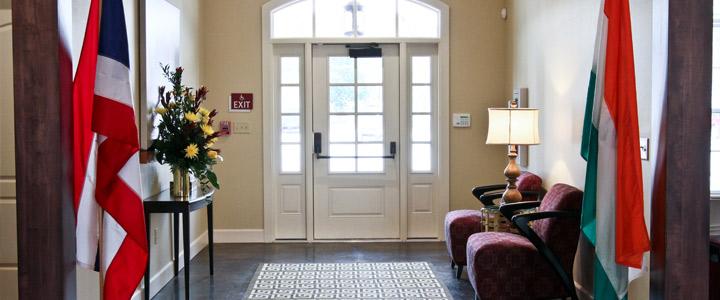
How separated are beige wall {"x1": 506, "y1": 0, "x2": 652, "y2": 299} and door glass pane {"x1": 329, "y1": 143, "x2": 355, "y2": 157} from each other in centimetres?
181

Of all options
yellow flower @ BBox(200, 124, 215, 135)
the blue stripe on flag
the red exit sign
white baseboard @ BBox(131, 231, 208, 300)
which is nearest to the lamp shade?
yellow flower @ BBox(200, 124, 215, 135)

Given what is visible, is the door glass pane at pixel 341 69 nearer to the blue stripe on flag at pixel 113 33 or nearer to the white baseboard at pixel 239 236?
the white baseboard at pixel 239 236

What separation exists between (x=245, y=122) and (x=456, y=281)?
2727mm

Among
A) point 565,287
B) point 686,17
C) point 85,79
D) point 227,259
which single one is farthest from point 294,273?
point 686,17

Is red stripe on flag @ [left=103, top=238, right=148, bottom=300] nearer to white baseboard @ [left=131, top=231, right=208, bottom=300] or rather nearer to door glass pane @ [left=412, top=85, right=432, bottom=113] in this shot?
white baseboard @ [left=131, top=231, right=208, bottom=300]

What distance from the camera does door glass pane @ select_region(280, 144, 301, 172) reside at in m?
6.85

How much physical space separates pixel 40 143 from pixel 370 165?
4456 millimetres

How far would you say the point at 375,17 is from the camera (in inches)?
267

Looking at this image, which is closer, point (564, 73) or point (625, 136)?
point (625, 136)

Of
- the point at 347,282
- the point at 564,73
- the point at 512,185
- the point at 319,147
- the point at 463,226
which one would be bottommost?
the point at 347,282

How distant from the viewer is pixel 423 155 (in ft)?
22.6

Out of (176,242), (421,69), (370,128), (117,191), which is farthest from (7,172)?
(421,69)

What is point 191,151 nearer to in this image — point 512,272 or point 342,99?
point 512,272

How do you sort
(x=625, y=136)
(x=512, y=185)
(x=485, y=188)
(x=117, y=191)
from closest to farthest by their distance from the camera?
(x=117, y=191) < (x=625, y=136) < (x=512, y=185) < (x=485, y=188)
